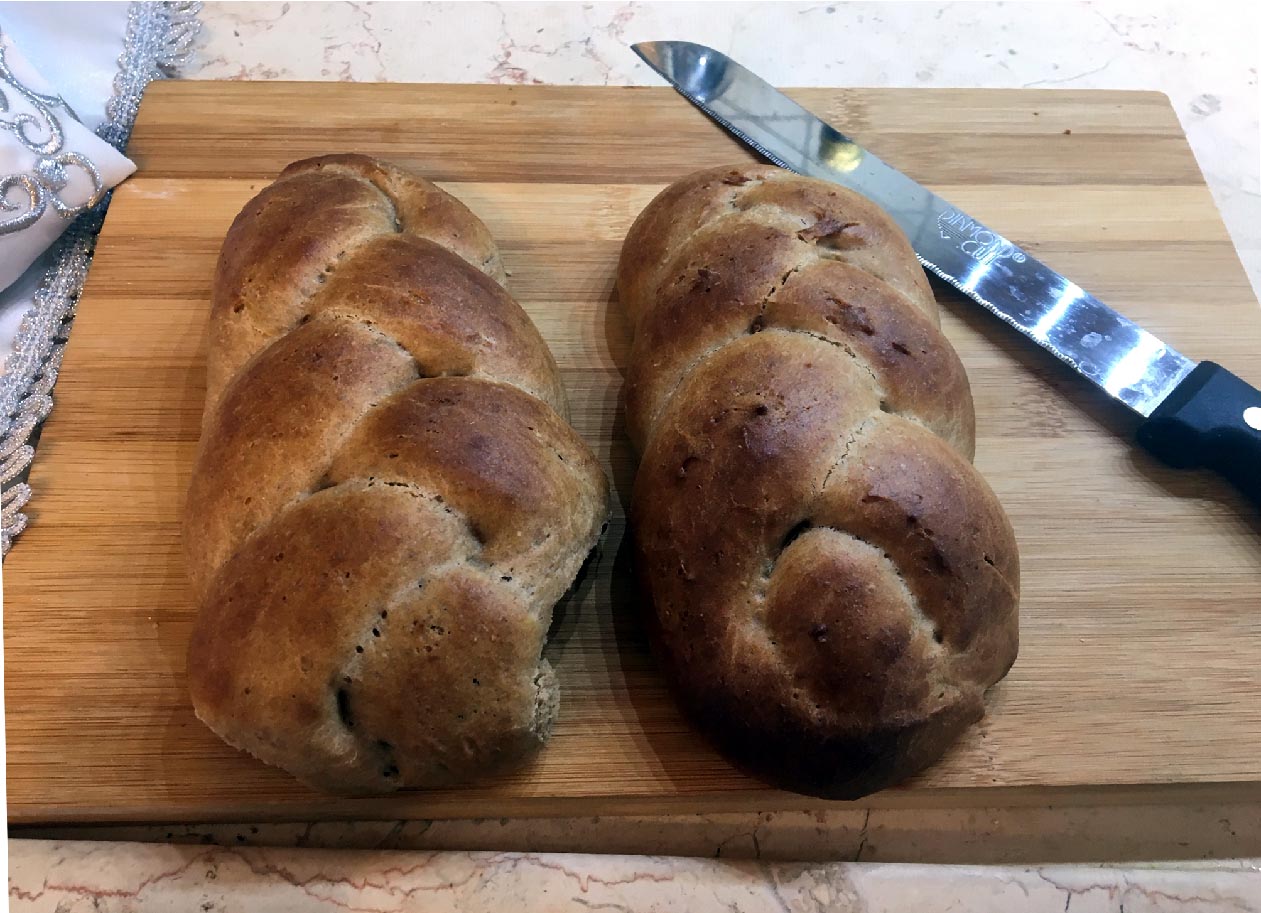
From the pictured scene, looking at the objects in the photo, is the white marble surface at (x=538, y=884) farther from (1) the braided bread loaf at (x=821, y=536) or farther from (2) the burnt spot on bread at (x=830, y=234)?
(2) the burnt spot on bread at (x=830, y=234)

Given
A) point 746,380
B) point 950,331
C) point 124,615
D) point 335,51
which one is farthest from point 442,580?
point 335,51

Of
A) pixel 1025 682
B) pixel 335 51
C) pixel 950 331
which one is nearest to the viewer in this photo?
pixel 1025 682

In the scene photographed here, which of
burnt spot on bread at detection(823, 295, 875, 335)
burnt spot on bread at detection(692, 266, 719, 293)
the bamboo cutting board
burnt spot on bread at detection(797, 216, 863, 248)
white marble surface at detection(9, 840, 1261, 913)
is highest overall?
burnt spot on bread at detection(797, 216, 863, 248)

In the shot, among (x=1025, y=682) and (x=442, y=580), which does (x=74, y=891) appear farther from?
(x=1025, y=682)

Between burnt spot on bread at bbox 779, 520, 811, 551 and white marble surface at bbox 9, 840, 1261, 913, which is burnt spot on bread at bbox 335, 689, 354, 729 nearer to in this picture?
white marble surface at bbox 9, 840, 1261, 913

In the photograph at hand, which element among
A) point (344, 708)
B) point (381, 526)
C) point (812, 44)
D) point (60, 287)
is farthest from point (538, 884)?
point (812, 44)

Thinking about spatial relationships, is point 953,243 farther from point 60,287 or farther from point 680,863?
point 60,287

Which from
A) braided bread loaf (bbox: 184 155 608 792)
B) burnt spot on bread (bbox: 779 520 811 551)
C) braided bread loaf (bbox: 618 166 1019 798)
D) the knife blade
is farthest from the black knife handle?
braided bread loaf (bbox: 184 155 608 792)
